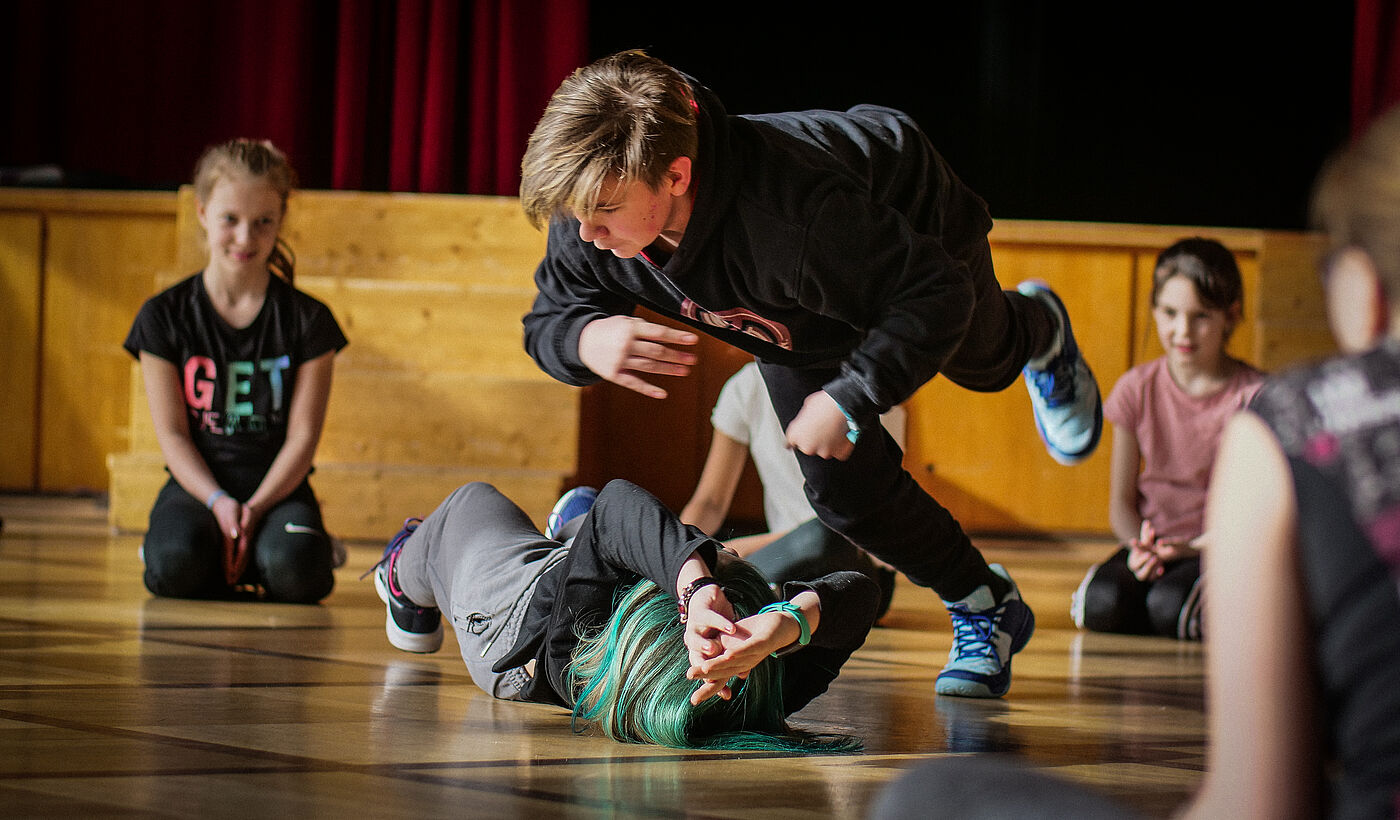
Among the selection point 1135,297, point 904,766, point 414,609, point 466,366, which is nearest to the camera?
point 904,766

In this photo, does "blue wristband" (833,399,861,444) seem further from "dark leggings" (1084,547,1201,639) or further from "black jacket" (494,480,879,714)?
"dark leggings" (1084,547,1201,639)

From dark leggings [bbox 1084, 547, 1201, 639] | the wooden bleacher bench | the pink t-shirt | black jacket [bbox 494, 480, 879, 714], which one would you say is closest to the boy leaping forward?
black jacket [bbox 494, 480, 879, 714]

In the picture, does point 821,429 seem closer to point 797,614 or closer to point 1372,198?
point 797,614

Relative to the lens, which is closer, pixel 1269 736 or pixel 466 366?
pixel 1269 736

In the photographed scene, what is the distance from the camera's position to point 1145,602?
7.09 feet

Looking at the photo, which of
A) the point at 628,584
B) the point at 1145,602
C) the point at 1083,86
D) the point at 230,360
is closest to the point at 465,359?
the point at 230,360

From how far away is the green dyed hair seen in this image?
116 centimetres

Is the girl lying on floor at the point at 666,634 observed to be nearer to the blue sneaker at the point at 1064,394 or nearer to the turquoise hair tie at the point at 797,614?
the turquoise hair tie at the point at 797,614

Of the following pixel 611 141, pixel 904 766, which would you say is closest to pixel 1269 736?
pixel 904 766

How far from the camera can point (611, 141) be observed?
117 cm

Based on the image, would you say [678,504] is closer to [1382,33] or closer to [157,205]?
[157,205]

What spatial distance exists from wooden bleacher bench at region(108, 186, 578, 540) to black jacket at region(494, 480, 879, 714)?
1618 mm

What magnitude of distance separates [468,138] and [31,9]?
4.63 feet

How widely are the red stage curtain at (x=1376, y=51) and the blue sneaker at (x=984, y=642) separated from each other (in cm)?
296
